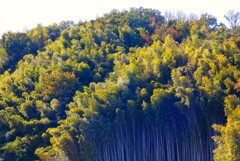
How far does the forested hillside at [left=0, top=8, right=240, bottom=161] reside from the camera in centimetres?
2014

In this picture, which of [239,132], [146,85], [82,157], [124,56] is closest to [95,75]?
[124,56]

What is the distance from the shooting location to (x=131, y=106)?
2100cm

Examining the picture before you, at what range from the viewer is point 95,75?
2634 cm

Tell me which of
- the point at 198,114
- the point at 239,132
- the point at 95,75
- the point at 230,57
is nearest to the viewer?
the point at 239,132

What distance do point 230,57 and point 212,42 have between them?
2.11 metres

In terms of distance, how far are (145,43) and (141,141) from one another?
1080 centimetres

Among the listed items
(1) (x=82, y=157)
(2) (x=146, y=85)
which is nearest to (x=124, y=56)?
(2) (x=146, y=85)

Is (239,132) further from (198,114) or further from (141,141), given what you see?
(141,141)

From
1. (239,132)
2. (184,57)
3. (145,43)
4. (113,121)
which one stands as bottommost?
(239,132)

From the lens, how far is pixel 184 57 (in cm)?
2334

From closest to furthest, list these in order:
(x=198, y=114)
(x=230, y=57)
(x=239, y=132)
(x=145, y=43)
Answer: (x=239, y=132), (x=198, y=114), (x=230, y=57), (x=145, y=43)

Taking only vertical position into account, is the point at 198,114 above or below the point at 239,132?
above

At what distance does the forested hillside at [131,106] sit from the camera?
66.1ft

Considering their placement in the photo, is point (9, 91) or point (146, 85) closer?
point (146, 85)
